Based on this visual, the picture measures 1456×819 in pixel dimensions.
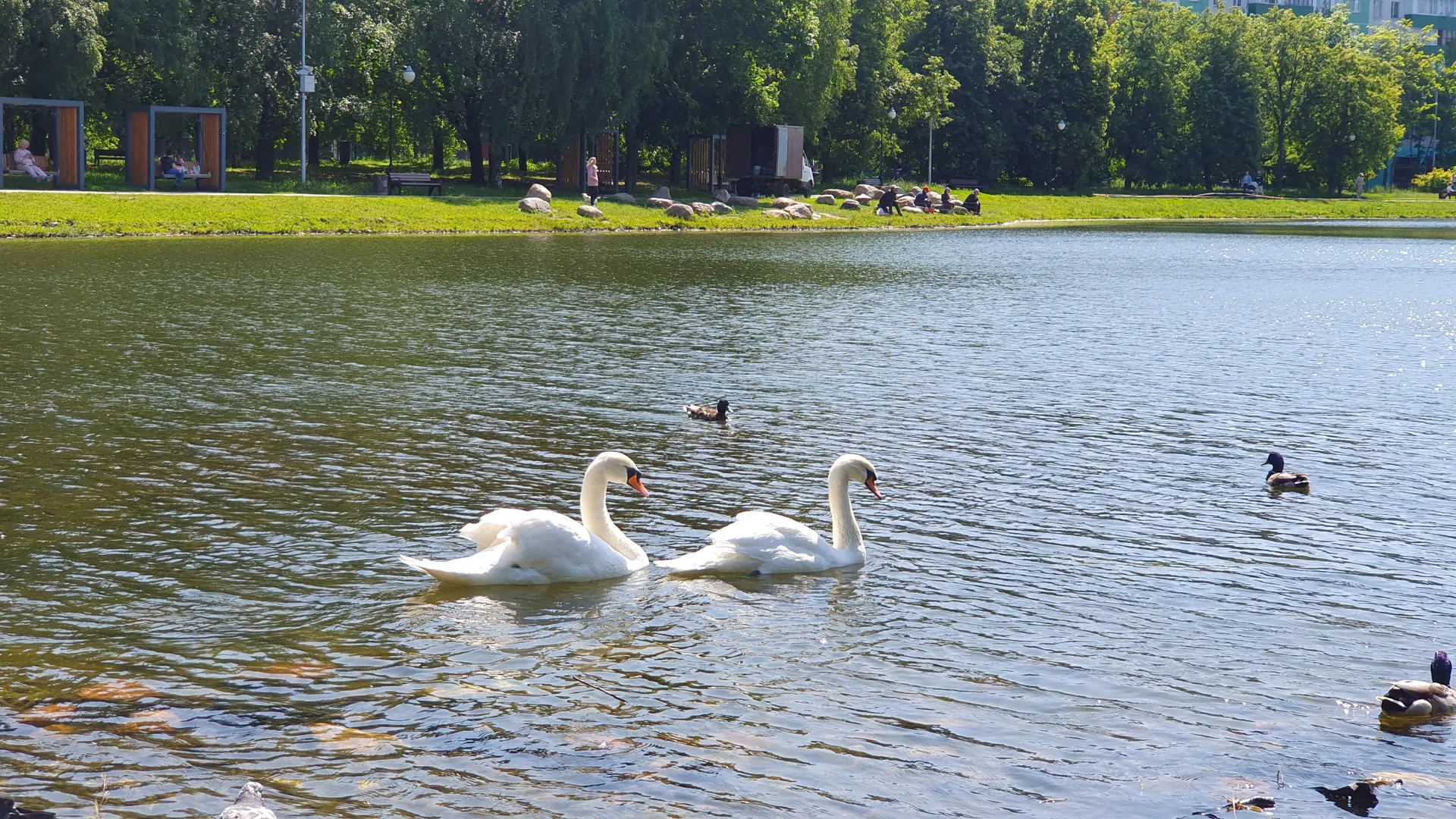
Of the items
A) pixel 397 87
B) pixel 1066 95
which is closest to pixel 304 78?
pixel 397 87

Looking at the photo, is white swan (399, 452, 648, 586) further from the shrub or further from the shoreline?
the shrub

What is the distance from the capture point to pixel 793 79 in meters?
75.6

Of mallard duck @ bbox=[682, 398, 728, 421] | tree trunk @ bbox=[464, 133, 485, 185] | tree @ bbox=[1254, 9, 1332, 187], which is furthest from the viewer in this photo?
tree @ bbox=[1254, 9, 1332, 187]

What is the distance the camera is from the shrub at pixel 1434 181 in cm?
12512

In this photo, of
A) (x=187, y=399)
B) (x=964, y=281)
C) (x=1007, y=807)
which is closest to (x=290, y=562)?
(x=1007, y=807)

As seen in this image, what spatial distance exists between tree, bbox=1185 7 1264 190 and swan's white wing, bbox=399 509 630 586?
106 m

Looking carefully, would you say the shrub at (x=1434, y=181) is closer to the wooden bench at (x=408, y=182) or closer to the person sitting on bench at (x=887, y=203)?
the person sitting on bench at (x=887, y=203)

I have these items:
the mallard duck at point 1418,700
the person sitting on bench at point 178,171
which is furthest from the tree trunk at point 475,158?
the mallard duck at point 1418,700

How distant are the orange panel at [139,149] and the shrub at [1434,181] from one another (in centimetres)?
10480

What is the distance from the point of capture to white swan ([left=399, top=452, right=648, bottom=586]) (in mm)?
11156

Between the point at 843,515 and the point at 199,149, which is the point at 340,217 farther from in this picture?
the point at 843,515

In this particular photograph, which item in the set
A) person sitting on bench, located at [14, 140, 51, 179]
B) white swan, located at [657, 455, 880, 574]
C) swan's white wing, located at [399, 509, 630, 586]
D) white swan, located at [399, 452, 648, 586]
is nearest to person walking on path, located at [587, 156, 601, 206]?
person sitting on bench, located at [14, 140, 51, 179]

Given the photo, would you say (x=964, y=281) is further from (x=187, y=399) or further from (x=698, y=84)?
(x=698, y=84)

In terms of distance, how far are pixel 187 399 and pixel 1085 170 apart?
89.7 m
